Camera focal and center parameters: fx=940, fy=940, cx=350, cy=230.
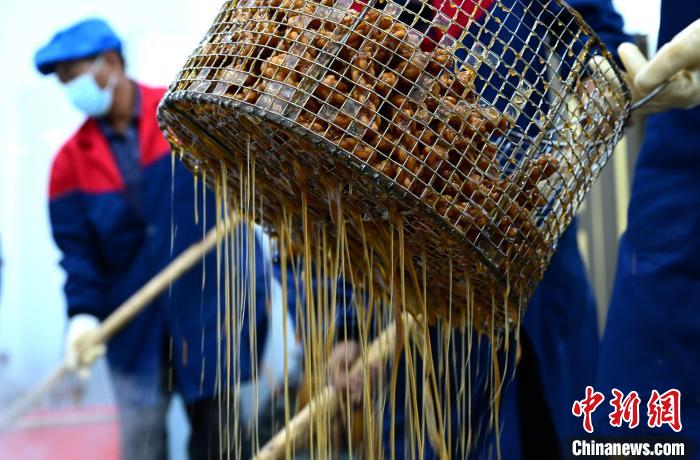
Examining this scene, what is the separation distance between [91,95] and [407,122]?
235 centimetres

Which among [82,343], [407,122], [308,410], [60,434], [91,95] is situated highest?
[91,95]

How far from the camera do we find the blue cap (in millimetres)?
3160

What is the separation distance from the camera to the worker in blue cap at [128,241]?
2674 millimetres

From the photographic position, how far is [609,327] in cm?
178

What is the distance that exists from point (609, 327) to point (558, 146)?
784 millimetres

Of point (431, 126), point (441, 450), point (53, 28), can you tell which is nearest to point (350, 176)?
point (431, 126)

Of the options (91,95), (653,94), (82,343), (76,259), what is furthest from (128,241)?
(653,94)

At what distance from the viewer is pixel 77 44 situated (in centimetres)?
316

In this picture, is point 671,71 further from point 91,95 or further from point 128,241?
point 91,95

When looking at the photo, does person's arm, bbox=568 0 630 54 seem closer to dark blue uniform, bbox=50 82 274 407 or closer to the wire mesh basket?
the wire mesh basket

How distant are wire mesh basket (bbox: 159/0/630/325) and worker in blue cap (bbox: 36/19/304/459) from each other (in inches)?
63.4

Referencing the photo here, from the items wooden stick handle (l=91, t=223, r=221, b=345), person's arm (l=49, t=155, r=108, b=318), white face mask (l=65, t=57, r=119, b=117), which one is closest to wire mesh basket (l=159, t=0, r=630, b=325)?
wooden stick handle (l=91, t=223, r=221, b=345)

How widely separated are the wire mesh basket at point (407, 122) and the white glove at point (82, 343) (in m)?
1.99

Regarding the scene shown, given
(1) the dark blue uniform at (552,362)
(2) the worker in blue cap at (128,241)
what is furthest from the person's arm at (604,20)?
(2) the worker in blue cap at (128,241)
